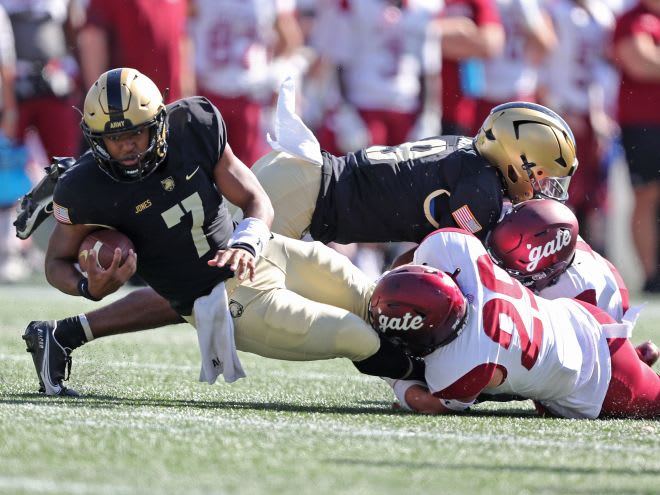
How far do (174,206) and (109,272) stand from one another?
1.28 feet

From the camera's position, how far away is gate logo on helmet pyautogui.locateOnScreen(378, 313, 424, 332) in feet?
15.6

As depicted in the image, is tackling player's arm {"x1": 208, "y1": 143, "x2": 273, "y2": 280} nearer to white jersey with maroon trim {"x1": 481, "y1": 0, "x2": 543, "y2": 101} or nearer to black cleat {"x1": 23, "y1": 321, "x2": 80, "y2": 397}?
black cleat {"x1": 23, "y1": 321, "x2": 80, "y2": 397}

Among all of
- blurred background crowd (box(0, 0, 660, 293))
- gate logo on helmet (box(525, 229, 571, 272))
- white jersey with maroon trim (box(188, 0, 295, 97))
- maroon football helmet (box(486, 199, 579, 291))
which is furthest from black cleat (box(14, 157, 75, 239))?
white jersey with maroon trim (box(188, 0, 295, 97))

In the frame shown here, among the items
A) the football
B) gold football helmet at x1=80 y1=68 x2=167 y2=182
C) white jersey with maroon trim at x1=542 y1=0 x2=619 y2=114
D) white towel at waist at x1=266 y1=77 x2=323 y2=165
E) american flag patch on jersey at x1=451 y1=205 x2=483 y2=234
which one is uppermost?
gold football helmet at x1=80 y1=68 x2=167 y2=182

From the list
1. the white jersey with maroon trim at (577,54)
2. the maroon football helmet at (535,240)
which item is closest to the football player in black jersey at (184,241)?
the maroon football helmet at (535,240)

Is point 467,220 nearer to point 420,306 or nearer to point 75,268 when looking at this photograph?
point 420,306

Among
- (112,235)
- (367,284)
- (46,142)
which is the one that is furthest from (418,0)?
(112,235)

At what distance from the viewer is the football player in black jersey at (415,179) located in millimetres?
5895

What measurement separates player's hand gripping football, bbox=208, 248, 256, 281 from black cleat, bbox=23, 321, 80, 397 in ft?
2.82

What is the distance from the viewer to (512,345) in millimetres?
4762

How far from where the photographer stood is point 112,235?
4980mm

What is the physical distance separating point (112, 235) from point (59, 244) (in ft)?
0.85

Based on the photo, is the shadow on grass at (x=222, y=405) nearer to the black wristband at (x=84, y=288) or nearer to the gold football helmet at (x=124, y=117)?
the black wristband at (x=84, y=288)

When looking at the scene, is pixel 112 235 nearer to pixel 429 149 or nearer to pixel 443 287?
pixel 443 287
